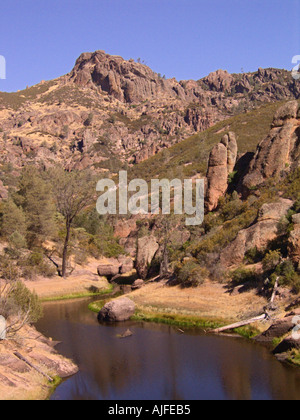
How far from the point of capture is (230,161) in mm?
50500

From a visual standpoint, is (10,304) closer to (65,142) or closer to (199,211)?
(199,211)

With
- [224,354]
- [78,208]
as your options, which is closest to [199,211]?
Answer: [78,208]

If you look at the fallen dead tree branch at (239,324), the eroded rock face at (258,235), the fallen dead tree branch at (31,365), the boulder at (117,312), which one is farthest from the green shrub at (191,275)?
the fallen dead tree branch at (31,365)

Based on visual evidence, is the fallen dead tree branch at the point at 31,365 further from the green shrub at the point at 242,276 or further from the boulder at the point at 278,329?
the green shrub at the point at 242,276

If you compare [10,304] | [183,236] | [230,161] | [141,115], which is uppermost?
[141,115]

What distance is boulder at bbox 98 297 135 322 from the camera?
29844 mm

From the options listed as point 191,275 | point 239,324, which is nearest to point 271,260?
point 239,324

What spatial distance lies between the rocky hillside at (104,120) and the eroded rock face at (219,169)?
3508 inches

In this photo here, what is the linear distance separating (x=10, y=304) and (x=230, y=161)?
36859mm

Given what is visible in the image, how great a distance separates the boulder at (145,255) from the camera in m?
45.6

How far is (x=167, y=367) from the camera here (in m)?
19.8

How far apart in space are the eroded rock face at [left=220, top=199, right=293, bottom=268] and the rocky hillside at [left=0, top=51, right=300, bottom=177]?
104 m

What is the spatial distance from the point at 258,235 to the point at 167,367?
1806 centimetres

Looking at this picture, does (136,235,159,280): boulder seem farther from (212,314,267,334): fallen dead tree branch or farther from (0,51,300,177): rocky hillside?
(0,51,300,177): rocky hillside
